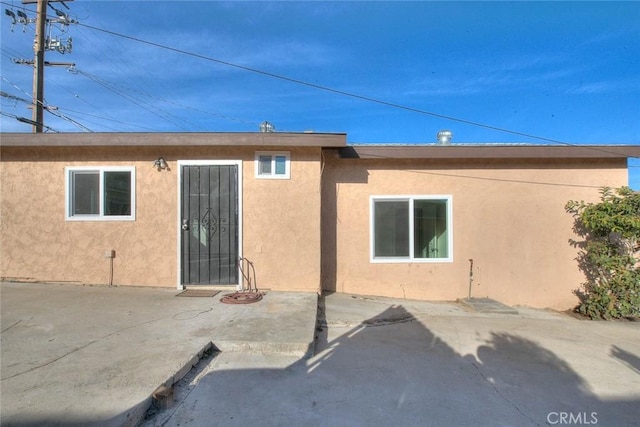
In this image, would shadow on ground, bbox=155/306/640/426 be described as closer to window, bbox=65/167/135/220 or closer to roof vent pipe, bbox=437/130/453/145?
window, bbox=65/167/135/220

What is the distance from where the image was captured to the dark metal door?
5977 mm

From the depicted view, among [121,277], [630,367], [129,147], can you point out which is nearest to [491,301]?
[630,367]

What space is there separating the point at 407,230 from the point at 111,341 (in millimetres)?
5243

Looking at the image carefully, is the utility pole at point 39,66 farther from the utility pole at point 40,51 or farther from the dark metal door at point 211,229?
the dark metal door at point 211,229

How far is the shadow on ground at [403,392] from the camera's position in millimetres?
2541

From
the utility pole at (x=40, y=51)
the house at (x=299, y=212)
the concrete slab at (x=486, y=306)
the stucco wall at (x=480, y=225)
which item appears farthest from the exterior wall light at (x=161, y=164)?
the utility pole at (x=40, y=51)

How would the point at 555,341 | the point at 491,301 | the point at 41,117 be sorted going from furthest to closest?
1. the point at 41,117
2. the point at 491,301
3. the point at 555,341

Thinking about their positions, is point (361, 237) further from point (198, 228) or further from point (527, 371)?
point (527, 371)

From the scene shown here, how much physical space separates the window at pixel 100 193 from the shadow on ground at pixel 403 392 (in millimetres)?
4218

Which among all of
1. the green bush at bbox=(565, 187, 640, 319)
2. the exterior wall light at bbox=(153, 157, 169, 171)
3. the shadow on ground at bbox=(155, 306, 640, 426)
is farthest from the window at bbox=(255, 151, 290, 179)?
the green bush at bbox=(565, 187, 640, 319)

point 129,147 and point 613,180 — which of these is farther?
point 613,180

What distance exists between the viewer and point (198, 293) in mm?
5664

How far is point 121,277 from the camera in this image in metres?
6.02

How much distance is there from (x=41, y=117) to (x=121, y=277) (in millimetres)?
7875
